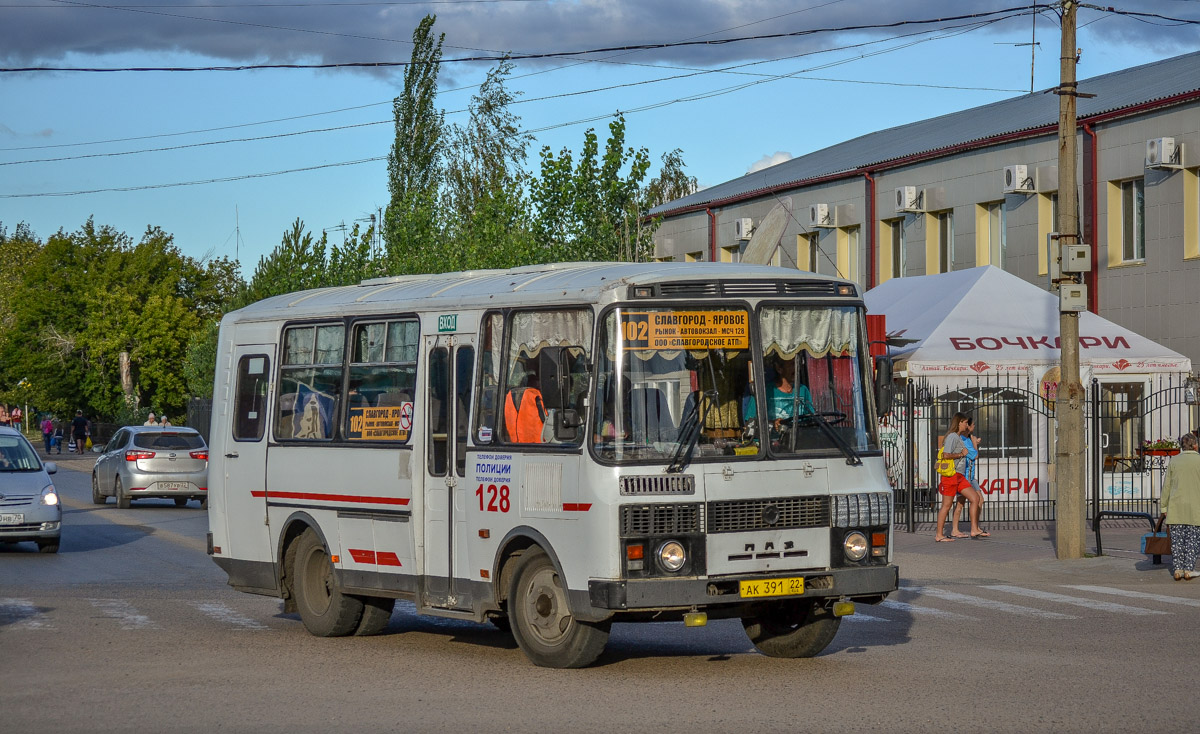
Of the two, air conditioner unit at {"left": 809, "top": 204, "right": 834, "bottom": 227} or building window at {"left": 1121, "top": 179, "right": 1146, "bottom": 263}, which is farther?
air conditioner unit at {"left": 809, "top": 204, "right": 834, "bottom": 227}

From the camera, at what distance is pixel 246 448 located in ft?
45.3

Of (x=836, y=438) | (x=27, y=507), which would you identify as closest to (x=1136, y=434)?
(x=27, y=507)

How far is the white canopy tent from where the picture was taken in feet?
88.7

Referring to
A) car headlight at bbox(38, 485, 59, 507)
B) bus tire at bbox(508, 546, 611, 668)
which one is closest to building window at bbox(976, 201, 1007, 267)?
car headlight at bbox(38, 485, 59, 507)

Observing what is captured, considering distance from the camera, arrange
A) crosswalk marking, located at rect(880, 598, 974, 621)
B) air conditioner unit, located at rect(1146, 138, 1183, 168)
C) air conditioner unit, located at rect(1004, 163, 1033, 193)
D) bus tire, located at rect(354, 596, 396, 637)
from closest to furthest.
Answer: bus tire, located at rect(354, 596, 396, 637)
crosswalk marking, located at rect(880, 598, 974, 621)
air conditioner unit, located at rect(1146, 138, 1183, 168)
air conditioner unit, located at rect(1004, 163, 1033, 193)

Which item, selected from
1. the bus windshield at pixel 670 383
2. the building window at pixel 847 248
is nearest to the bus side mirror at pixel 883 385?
the bus windshield at pixel 670 383

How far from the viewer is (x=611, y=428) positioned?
10.2 metres

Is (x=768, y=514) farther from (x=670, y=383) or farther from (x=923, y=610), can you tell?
(x=923, y=610)

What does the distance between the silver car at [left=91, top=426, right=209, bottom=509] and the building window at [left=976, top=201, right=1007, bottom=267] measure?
16643 millimetres

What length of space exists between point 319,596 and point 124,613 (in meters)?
2.30

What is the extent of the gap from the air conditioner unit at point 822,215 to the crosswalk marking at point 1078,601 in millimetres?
23183

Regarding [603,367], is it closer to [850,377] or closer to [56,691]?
[850,377]

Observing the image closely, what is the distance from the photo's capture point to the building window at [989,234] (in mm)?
34719

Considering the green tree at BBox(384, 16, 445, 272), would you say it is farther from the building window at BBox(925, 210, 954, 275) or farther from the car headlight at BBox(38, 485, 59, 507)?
the car headlight at BBox(38, 485, 59, 507)
